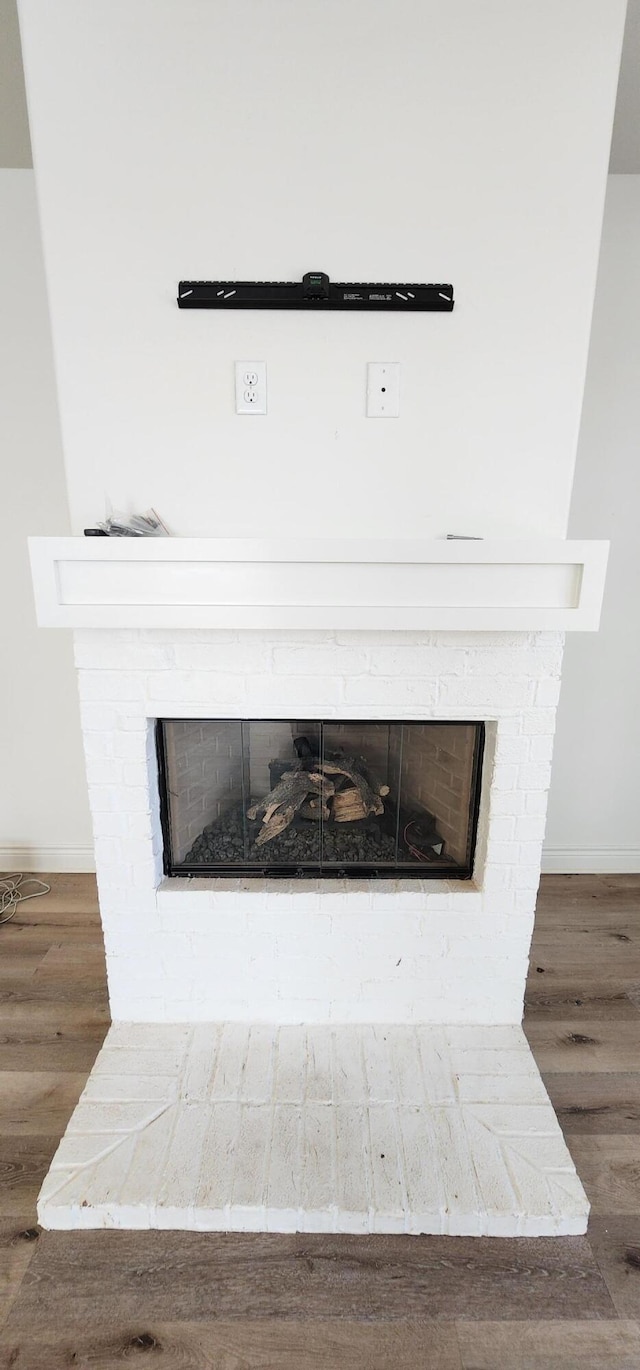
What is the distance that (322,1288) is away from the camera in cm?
116

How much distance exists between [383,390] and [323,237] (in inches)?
12.2

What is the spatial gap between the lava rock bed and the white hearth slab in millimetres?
428

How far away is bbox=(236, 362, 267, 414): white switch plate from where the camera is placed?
133 centimetres

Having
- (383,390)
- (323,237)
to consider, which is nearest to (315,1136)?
(383,390)

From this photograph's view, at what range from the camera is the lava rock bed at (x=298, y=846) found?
5.45 feet

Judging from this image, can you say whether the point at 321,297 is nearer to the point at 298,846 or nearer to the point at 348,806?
the point at 348,806

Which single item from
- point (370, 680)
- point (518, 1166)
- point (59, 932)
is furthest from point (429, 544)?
point (59, 932)

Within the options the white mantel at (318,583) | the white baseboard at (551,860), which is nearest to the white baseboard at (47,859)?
the white baseboard at (551,860)

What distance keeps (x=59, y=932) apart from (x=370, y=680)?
142 centimetres

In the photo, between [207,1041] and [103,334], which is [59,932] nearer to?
[207,1041]

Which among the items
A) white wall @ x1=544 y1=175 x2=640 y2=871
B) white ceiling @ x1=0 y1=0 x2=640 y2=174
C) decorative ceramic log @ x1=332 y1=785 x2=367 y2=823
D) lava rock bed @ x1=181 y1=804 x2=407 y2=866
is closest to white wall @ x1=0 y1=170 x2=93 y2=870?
white ceiling @ x1=0 y1=0 x2=640 y2=174

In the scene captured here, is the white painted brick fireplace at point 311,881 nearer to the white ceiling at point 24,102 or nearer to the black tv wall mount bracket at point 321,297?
the black tv wall mount bracket at point 321,297

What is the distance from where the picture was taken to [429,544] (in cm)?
126

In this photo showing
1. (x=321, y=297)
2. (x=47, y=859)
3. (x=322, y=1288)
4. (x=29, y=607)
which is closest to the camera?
(x=322, y=1288)
